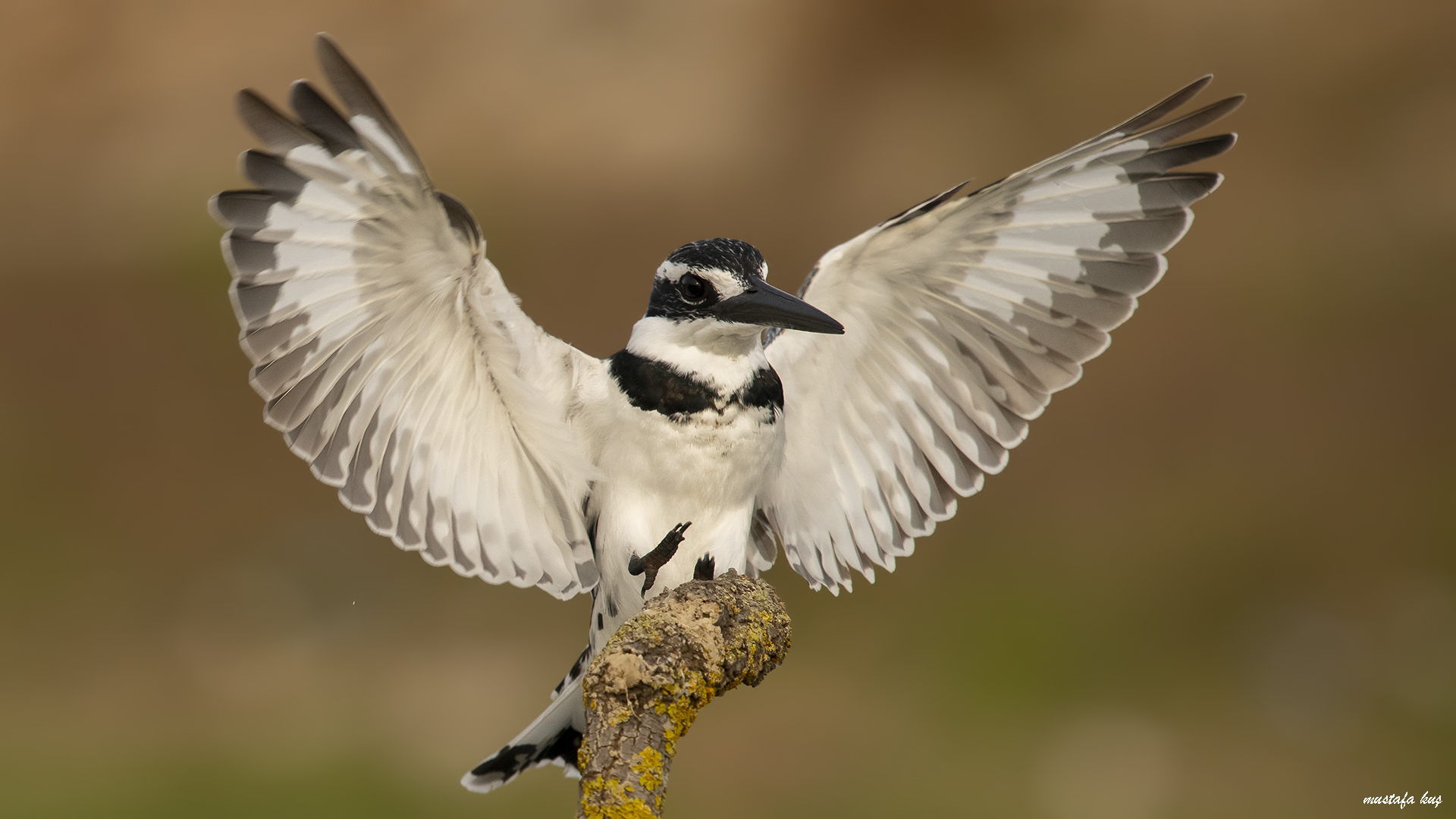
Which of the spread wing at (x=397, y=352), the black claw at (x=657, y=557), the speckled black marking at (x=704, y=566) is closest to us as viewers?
the spread wing at (x=397, y=352)

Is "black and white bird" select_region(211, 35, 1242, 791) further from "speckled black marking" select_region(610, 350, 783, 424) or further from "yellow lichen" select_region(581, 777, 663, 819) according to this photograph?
"yellow lichen" select_region(581, 777, 663, 819)

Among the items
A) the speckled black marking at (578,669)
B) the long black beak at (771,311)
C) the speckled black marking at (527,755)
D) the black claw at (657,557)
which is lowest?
the speckled black marking at (527,755)

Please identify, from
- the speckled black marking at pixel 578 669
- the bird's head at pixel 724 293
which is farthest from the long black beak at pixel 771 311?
the speckled black marking at pixel 578 669

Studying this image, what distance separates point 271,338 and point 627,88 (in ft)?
19.8

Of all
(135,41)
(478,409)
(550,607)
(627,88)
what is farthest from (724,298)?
(135,41)

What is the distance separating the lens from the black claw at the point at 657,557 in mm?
2320

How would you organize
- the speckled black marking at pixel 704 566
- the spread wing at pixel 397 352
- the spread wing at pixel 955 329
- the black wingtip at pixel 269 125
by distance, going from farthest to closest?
the spread wing at pixel 955 329, the speckled black marking at pixel 704 566, the spread wing at pixel 397 352, the black wingtip at pixel 269 125

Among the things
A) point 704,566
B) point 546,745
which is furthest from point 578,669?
point 704,566

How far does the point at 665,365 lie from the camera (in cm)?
237

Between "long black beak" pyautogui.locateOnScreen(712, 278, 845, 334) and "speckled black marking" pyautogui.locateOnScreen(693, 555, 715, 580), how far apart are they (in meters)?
0.53

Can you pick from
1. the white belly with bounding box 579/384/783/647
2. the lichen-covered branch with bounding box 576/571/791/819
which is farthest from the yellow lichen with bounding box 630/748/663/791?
the white belly with bounding box 579/384/783/647

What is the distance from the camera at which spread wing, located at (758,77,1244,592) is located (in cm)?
257

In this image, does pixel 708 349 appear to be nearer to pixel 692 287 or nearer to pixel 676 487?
pixel 692 287

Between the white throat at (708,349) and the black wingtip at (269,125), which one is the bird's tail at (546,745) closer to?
the white throat at (708,349)
